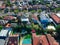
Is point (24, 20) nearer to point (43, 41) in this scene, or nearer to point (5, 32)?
point (5, 32)

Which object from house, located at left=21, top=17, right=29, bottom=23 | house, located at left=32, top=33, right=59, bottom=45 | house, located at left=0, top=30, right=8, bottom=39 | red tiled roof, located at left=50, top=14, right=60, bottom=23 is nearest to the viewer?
house, located at left=32, top=33, right=59, bottom=45

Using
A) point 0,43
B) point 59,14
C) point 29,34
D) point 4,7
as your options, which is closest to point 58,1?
point 59,14

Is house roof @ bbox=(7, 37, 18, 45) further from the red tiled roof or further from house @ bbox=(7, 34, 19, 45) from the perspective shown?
the red tiled roof

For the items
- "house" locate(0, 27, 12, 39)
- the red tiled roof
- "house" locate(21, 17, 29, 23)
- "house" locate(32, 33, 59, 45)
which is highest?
"house" locate(32, 33, 59, 45)

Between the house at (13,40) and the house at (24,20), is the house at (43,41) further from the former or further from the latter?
the house at (24,20)

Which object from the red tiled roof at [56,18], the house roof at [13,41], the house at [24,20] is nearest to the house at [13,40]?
the house roof at [13,41]

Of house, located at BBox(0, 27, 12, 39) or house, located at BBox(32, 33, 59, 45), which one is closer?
house, located at BBox(32, 33, 59, 45)

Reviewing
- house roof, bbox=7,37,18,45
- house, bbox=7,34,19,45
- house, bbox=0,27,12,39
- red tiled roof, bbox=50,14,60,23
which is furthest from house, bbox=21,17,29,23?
house roof, bbox=7,37,18,45

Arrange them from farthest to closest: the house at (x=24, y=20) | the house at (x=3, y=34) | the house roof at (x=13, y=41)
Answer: the house at (x=24, y=20) < the house at (x=3, y=34) < the house roof at (x=13, y=41)

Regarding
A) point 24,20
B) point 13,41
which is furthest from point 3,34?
point 24,20

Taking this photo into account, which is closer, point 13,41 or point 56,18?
point 13,41

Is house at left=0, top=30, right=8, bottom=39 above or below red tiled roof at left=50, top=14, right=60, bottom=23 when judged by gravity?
above
